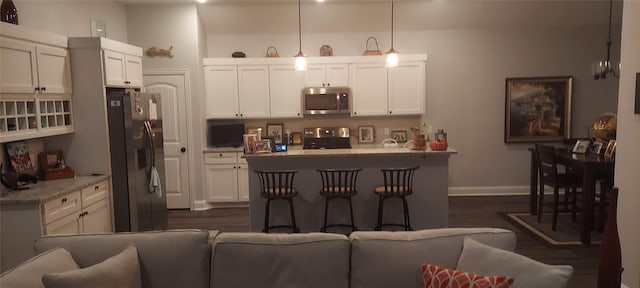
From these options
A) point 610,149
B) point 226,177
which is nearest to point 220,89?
point 226,177

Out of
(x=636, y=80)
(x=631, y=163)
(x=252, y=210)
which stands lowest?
(x=252, y=210)

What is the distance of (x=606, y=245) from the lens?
2414 mm

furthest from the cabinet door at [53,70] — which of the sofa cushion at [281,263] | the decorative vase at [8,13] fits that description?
the sofa cushion at [281,263]

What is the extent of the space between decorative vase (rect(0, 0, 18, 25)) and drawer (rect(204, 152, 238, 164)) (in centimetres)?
302

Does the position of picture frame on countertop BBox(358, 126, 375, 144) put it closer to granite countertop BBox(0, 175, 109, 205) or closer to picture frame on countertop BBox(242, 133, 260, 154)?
picture frame on countertop BBox(242, 133, 260, 154)

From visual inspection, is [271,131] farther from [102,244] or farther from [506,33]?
[102,244]

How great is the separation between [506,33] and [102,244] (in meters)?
6.28

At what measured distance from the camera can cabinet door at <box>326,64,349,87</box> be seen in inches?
250

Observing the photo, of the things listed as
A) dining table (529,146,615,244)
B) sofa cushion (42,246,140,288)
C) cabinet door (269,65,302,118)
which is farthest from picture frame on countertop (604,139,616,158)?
sofa cushion (42,246,140,288)

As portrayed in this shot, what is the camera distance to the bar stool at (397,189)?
4.17m

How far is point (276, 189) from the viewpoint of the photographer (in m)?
4.34

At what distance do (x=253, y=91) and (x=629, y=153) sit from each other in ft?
15.2

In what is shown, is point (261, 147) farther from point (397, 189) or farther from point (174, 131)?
point (174, 131)

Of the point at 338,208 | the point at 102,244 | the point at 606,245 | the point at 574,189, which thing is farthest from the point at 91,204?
the point at 574,189
